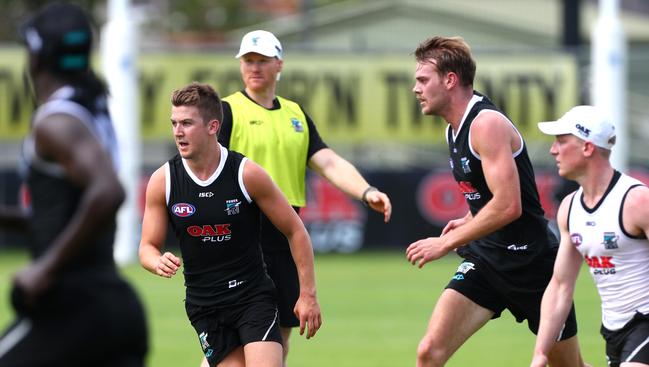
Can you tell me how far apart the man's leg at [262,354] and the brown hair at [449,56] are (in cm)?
203

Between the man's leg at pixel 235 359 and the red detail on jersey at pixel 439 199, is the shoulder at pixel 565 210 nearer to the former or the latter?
the man's leg at pixel 235 359

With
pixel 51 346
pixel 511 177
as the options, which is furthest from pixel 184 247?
pixel 51 346

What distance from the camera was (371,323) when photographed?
48.0 feet

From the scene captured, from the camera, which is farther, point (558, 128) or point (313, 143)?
point (313, 143)

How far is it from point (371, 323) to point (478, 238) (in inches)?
262

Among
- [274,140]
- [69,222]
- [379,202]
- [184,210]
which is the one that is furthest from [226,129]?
[69,222]

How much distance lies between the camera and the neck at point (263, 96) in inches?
360

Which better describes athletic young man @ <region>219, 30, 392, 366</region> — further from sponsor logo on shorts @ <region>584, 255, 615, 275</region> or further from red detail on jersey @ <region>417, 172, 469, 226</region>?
red detail on jersey @ <region>417, 172, 469, 226</region>

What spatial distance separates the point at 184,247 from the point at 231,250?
28 centimetres

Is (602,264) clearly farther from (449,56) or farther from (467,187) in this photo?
(449,56)

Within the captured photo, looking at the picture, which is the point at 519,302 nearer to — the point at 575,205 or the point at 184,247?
the point at 575,205

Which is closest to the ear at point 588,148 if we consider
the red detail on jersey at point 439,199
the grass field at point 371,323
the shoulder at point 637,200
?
the shoulder at point 637,200

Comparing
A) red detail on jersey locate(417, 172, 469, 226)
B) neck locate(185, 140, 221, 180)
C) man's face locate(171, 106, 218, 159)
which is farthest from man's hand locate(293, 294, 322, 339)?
red detail on jersey locate(417, 172, 469, 226)

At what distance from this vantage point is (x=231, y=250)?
7.73 metres
